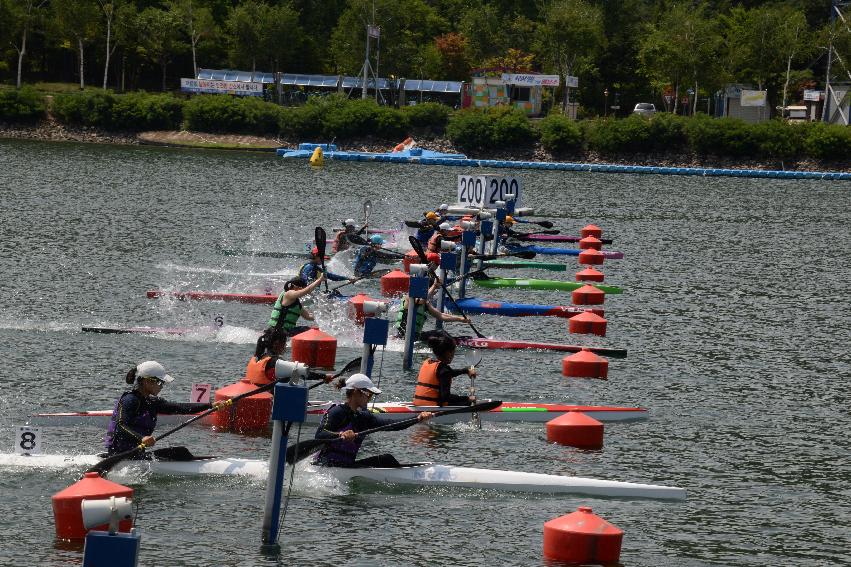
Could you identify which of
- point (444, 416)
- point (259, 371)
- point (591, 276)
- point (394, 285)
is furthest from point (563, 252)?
point (259, 371)

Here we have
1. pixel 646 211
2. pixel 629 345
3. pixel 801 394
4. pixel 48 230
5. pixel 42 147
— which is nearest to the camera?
pixel 801 394

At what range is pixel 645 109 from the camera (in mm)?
105688

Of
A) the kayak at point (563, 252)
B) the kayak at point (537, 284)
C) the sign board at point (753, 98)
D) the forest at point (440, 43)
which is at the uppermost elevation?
the forest at point (440, 43)

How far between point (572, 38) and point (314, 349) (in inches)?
3401

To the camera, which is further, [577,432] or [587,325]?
[587,325]

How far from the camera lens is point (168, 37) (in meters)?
109

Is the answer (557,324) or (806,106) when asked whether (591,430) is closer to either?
(557,324)

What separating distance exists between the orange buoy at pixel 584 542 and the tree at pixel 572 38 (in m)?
92.4

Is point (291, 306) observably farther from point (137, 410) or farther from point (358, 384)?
point (358, 384)

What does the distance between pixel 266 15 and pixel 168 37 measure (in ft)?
28.1

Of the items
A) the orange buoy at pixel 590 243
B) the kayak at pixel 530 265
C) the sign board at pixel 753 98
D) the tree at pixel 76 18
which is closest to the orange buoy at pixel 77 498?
the kayak at pixel 530 265

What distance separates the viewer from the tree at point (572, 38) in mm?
106688

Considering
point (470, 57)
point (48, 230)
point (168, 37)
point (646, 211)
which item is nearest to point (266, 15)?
point (168, 37)

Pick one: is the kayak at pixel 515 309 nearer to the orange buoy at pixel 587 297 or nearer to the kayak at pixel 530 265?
the orange buoy at pixel 587 297
